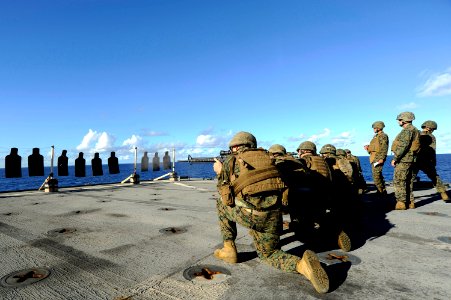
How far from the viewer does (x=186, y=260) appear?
12.4 feet

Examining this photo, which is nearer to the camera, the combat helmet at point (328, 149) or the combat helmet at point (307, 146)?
the combat helmet at point (307, 146)

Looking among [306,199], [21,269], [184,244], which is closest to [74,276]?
[21,269]

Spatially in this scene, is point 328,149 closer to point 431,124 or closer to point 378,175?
point 378,175

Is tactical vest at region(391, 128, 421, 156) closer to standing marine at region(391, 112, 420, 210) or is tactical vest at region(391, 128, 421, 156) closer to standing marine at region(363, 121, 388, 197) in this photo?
standing marine at region(391, 112, 420, 210)

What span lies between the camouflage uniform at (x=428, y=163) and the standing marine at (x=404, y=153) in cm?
102

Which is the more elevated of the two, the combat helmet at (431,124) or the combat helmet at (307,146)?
the combat helmet at (431,124)

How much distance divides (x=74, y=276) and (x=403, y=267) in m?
4.22

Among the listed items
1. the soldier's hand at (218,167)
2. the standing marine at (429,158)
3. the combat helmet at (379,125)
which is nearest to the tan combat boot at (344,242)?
the soldier's hand at (218,167)

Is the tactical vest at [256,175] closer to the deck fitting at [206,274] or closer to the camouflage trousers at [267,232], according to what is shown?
the camouflage trousers at [267,232]

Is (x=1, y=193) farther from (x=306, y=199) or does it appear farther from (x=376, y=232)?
(x=376, y=232)

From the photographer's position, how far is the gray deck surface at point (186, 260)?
2.87m

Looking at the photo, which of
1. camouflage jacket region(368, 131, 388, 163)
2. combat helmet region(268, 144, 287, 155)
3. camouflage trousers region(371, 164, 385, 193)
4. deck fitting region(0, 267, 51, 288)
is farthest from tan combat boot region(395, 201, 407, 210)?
deck fitting region(0, 267, 51, 288)

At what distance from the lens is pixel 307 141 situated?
5883 millimetres

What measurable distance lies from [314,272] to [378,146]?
24.9 feet
